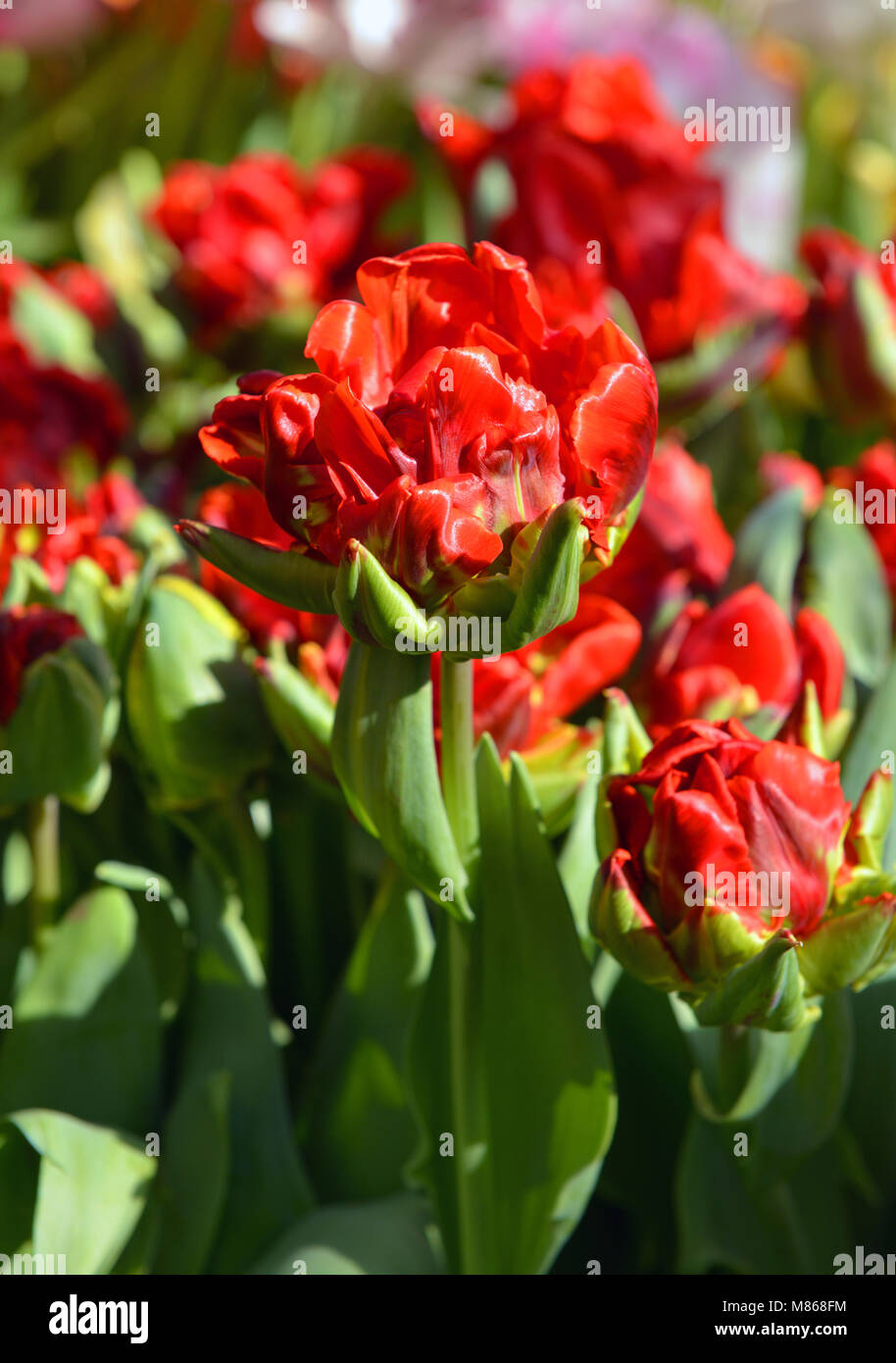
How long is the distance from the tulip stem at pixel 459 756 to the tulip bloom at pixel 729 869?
0.05 metres

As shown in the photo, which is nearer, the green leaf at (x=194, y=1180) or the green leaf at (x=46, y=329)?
the green leaf at (x=194, y=1180)


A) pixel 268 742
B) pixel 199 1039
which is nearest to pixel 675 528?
pixel 268 742

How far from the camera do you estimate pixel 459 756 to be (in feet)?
1.64

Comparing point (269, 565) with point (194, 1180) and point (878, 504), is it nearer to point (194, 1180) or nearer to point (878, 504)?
point (194, 1180)

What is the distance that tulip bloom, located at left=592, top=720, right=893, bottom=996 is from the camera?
0.46 m

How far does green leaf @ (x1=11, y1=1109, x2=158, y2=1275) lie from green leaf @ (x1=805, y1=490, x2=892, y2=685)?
449 mm

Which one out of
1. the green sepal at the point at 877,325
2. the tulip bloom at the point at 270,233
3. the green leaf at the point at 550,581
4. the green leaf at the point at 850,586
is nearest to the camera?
the green leaf at the point at 550,581

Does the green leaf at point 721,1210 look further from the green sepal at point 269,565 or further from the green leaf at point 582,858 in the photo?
the green sepal at point 269,565

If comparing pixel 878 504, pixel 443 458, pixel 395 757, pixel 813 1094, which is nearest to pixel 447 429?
pixel 443 458

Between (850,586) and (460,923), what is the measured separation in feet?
1.14

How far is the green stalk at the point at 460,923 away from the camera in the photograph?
19.1 inches

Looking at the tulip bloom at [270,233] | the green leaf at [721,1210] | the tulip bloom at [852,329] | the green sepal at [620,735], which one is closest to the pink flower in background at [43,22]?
the tulip bloom at [270,233]

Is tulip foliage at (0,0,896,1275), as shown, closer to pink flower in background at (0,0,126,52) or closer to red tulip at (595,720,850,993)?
red tulip at (595,720,850,993)
